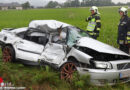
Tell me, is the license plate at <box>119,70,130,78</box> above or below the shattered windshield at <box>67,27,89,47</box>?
below

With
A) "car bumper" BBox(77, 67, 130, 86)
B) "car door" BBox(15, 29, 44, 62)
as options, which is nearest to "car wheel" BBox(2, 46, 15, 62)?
"car door" BBox(15, 29, 44, 62)

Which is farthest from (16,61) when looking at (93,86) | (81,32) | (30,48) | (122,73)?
(122,73)

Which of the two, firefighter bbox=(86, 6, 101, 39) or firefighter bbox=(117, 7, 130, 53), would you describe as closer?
firefighter bbox=(117, 7, 130, 53)

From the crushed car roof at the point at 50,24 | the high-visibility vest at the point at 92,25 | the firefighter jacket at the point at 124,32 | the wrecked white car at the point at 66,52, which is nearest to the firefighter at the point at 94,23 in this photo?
the high-visibility vest at the point at 92,25

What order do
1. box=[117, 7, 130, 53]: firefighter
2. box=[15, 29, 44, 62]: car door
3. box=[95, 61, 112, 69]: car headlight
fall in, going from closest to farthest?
box=[95, 61, 112, 69]: car headlight → box=[15, 29, 44, 62]: car door → box=[117, 7, 130, 53]: firefighter

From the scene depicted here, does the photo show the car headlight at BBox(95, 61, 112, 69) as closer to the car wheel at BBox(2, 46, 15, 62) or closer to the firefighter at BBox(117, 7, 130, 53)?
the firefighter at BBox(117, 7, 130, 53)

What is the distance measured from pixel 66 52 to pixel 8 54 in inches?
86.3

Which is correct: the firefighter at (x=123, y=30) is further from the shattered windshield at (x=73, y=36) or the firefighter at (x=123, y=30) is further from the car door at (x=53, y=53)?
the car door at (x=53, y=53)

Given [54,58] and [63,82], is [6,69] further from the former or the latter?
[63,82]

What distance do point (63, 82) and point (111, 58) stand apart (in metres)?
1.47

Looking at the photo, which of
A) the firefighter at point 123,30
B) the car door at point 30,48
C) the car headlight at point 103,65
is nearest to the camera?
the car headlight at point 103,65

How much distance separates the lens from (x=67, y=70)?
4953mm

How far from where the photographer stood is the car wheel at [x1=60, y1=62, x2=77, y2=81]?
483 centimetres

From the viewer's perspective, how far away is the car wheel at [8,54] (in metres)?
6.26
